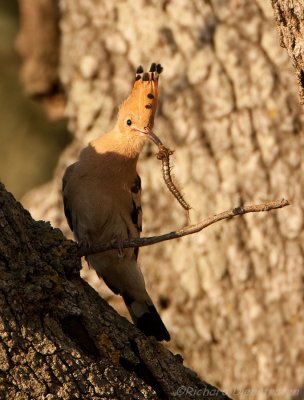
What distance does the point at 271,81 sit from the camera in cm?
505

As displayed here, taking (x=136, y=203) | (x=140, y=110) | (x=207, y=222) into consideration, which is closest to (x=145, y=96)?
(x=140, y=110)

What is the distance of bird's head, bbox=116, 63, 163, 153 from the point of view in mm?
4012

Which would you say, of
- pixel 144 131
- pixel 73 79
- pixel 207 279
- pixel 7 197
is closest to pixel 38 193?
pixel 73 79

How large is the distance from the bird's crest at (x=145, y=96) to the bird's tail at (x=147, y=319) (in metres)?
0.94

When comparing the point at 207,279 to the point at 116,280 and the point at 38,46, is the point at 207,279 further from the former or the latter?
the point at 38,46

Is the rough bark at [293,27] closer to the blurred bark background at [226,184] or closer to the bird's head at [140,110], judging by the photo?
the bird's head at [140,110]

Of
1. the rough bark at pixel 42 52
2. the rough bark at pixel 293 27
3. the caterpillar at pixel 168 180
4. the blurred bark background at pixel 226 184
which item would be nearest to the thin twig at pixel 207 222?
the caterpillar at pixel 168 180

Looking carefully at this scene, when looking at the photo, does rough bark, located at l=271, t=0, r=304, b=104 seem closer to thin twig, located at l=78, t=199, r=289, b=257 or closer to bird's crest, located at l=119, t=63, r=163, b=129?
thin twig, located at l=78, t=199, r=289, b=257

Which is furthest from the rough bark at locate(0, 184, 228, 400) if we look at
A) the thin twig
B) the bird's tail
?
the bird's tail

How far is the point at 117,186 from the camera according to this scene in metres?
4.20

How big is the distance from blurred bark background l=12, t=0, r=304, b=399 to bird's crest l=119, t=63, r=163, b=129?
919mm

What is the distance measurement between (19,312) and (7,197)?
1.38 ft

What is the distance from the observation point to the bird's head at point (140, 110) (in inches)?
158

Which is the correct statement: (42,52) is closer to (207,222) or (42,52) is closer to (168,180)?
(168,180)
